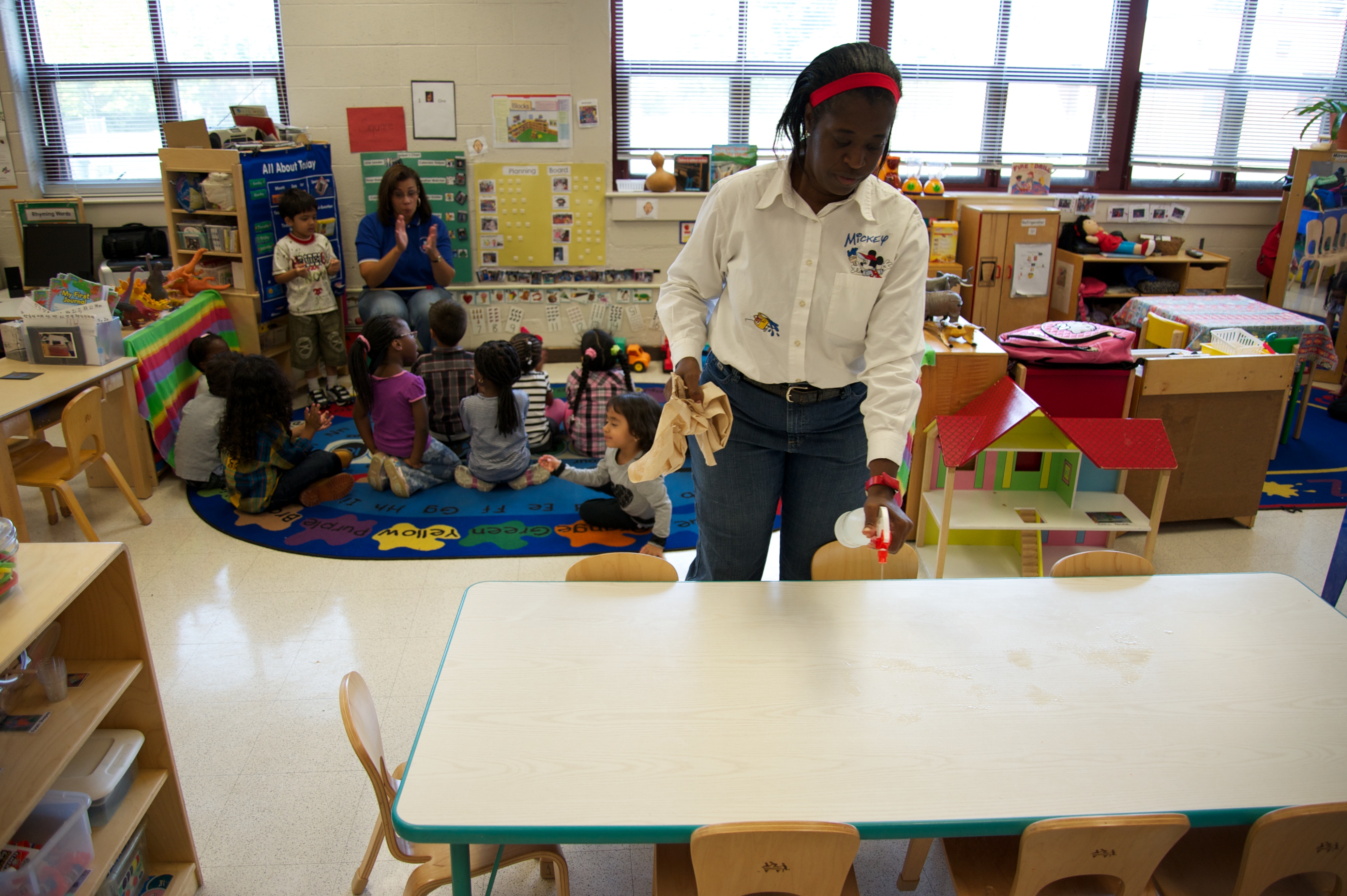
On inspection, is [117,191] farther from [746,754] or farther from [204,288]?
[746,754]

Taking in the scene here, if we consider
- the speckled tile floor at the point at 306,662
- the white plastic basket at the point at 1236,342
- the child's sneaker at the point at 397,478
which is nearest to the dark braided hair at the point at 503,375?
the child's sneaker at the point at 397,478

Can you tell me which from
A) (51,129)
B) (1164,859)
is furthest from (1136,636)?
(51,129)

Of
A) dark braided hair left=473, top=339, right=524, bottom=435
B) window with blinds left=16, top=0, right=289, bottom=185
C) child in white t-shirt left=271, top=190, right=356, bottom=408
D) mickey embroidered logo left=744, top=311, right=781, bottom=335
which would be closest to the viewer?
mickey embroidered logo left=744, top=311, right=781, bottom=335

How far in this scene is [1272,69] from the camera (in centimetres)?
616

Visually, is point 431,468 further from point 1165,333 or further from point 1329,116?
point 1329,116

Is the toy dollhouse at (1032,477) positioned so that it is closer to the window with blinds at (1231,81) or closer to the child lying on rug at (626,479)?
the child lying on rug at (626,479)

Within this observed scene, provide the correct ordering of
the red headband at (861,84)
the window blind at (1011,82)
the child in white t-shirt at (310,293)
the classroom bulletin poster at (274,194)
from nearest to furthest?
the red headband at (861,84) < the classroom bulletin poster at (274,194) < the child in white t-shirt at (310,293) < the window blind at (1011,82)

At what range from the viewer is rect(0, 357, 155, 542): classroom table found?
322 centimetres

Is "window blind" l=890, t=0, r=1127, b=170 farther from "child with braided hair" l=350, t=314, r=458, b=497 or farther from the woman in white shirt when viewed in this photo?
the woman in white shirt

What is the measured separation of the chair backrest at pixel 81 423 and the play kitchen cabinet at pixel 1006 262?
4838 mm

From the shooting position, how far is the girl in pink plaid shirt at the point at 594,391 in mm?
4148

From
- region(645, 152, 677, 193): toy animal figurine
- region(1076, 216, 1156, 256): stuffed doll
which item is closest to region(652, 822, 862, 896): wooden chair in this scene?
region(645, 152, 677, 193): toy animal figurine

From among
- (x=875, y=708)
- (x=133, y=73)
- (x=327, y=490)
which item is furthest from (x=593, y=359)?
(x=133, y=73)

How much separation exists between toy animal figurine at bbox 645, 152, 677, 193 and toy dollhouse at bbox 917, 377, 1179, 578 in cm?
307
